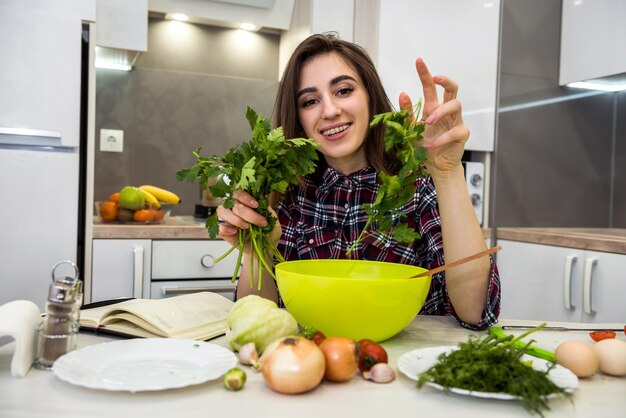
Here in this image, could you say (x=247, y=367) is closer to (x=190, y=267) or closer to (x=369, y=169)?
(x=369, y=169)

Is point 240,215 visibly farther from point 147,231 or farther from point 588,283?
point 588,283

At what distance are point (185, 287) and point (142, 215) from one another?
33 centimetres

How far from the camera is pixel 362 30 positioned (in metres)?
2.69

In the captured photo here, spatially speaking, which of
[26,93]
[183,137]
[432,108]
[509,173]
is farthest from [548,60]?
[26,93]

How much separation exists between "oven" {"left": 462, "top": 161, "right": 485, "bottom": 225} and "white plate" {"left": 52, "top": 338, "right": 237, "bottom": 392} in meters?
2.15

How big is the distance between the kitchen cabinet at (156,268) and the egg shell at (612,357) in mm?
1656

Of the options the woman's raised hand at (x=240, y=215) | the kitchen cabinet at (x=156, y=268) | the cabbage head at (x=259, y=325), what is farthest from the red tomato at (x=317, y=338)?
the kitchen cabinet at (x=156, y=268)

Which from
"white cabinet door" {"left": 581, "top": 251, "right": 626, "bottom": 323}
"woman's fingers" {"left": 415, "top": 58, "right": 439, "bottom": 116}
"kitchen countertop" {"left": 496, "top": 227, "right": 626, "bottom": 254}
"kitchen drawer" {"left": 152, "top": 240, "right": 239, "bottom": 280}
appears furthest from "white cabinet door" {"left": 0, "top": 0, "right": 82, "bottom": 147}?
"white cabinet door" {"left": 581, "top": 251, "right": 626, "bottom": 323}

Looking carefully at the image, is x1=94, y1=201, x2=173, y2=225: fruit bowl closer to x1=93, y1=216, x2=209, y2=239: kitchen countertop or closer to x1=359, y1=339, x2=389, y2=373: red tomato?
x1=93, y1=216, x2=209, y2=239: kitchen countertop

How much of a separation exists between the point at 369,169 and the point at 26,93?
52.4 inches

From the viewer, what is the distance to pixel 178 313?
989mm

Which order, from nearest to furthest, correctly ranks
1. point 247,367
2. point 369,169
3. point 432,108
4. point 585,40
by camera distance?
point 247,367 → point 432,108 → point 369,169 → point 585,40

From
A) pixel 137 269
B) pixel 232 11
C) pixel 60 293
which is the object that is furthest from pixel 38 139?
pixel 60 293

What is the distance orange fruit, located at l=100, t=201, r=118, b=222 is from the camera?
7.58 ft
